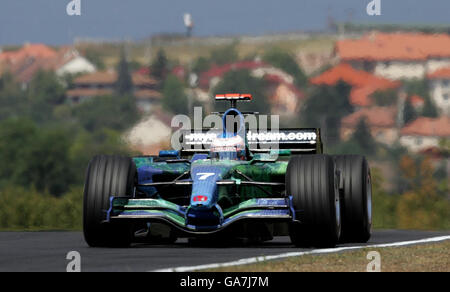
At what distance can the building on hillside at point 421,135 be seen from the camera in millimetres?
67750

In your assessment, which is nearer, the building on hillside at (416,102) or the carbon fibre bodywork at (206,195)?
the carbon fibre bodywork at (206,195)

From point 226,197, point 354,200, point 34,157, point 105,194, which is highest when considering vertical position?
point 105,194

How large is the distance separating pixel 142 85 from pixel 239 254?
48647mm

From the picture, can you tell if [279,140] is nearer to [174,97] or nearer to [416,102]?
[174,97]

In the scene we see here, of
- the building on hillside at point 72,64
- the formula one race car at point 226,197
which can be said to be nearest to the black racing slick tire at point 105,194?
the formula one race car at point 226,197

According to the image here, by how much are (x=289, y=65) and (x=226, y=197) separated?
5524cm

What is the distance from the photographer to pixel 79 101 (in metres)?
99.1

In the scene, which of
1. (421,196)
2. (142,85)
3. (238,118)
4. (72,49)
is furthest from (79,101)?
(238,118)

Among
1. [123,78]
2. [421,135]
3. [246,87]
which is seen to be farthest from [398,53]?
[123,78]

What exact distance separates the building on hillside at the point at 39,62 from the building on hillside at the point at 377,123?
80.0ft

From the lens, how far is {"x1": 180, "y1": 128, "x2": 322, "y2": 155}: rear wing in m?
22.1

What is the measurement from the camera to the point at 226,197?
18.1m

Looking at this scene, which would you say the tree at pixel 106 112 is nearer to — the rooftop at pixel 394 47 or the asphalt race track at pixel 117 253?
the rooftop at pixel 394 47

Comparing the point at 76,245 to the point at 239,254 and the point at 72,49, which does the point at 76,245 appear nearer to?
the point at 239,254
